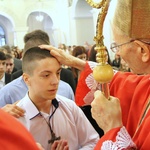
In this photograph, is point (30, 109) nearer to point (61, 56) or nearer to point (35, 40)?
point (61, 56)

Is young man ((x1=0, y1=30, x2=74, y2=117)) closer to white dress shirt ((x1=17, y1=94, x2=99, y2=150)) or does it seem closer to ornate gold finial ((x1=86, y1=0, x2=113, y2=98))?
white dress shirt ((x1=17, y1=94, x2=99, y2=150))

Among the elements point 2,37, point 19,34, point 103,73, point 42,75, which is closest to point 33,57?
point 42,75

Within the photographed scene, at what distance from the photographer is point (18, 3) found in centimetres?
1584

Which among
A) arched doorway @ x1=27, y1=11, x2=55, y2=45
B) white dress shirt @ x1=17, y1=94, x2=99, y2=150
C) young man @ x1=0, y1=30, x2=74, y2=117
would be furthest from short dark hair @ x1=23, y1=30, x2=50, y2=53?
arched doorway @ x1=27, y1=11, x2=55, y2=45

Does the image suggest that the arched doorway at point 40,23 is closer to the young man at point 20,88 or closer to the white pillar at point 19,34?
the white pillar at point 19,34

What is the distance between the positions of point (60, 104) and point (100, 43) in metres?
0.55

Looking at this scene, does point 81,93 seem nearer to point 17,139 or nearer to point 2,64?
point 17,139

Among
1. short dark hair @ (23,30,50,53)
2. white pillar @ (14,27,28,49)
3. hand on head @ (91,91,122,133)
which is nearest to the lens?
hand on head @ (91,91,122,133)

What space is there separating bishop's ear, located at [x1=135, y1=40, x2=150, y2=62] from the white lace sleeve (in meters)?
0.28

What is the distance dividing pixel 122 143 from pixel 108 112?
0.49 feet

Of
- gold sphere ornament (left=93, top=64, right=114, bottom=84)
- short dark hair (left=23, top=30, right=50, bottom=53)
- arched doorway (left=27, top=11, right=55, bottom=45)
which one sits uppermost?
arched doorway (left=27, top=11, right=55, bottom=45)

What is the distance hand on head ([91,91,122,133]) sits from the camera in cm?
119

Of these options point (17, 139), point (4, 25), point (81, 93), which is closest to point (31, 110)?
point (81, 93)

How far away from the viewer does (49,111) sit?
5.24ft
